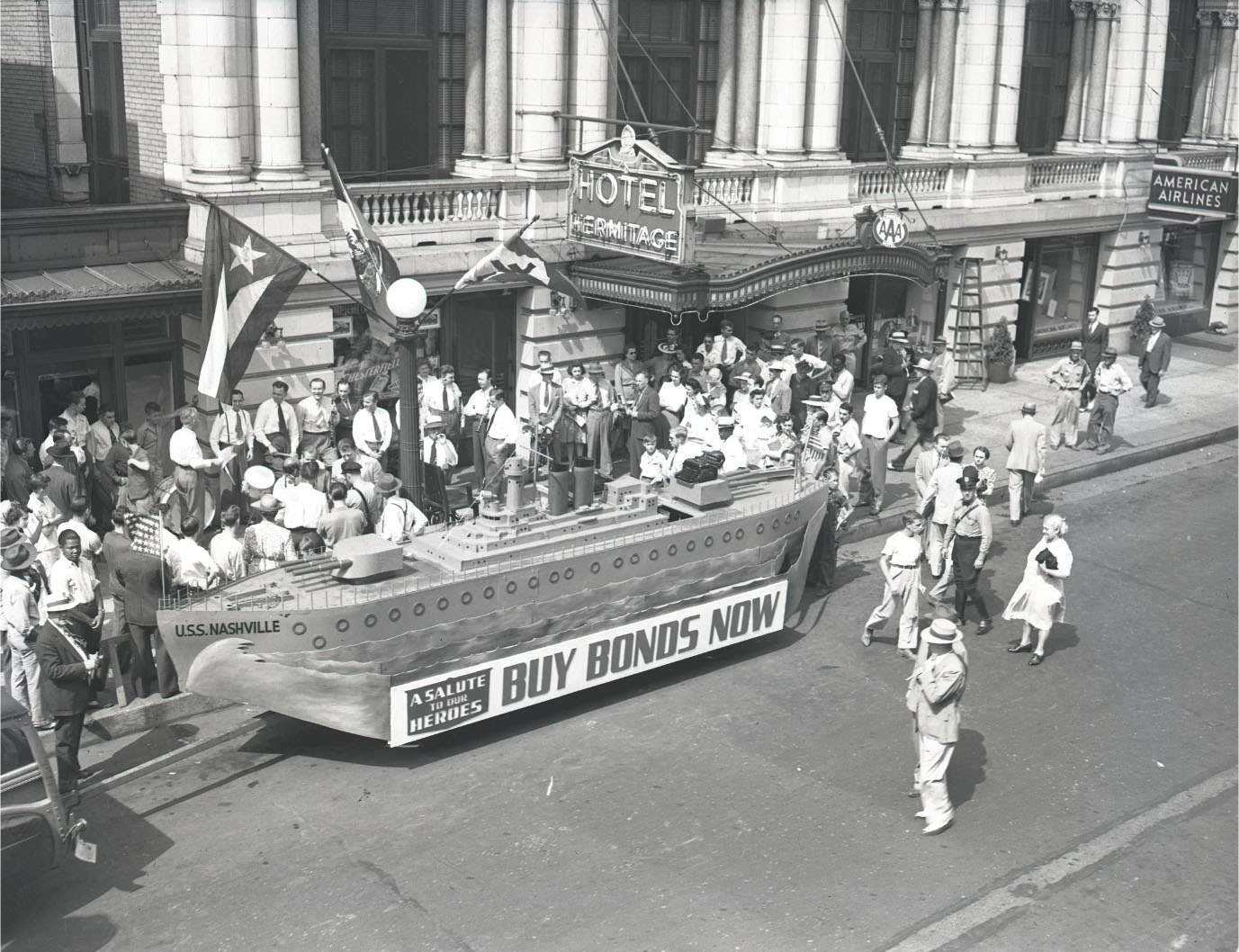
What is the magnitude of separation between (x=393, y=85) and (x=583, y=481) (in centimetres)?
984

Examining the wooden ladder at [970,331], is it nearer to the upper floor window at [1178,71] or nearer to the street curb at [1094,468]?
the street curb at [1094,468]

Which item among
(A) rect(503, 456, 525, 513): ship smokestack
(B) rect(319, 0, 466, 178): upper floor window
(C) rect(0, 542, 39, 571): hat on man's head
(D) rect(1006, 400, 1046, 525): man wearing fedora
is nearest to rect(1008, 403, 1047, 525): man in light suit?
(D) rect(1006, 400, 1046, 525): man wearing fedora

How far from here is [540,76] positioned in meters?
22.8

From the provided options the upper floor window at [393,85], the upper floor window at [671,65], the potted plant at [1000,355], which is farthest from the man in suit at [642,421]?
the potted plant at [1000,355]

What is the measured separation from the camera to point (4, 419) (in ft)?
57.9

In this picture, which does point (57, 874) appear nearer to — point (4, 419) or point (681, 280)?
point (4, 419)

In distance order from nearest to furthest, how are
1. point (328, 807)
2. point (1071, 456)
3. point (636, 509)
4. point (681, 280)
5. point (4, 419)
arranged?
point (328, 807), point (636, 509), point (4, 419), point (681, 280), point (1071, 456)

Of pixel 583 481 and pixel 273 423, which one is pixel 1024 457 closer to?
pixel 583 481

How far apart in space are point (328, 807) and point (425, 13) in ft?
46.0

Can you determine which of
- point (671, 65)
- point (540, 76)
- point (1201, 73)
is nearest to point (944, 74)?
point (671, 65)

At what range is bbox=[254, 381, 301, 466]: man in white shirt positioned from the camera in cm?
1916

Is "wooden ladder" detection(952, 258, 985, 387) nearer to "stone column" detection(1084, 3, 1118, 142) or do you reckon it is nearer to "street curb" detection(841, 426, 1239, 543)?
"street curb" detection(841, 426, 1239, 543)

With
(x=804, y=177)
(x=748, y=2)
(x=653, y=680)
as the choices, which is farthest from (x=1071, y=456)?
(x=653, y=680)

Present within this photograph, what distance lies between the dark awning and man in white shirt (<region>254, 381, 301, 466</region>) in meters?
5.82
